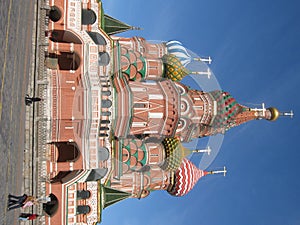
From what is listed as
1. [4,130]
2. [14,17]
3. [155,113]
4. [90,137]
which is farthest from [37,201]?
[14,17]

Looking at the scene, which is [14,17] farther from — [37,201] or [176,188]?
[176,188]

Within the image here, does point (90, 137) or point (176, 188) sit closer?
point (90, 137)

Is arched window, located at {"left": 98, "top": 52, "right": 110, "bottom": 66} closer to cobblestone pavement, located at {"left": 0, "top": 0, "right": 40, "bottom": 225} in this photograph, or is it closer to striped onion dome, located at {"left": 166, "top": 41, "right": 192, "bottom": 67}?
cobblestone pavement, located at {"left": 0, "top": 0, "right": 40, "bottom": 225}

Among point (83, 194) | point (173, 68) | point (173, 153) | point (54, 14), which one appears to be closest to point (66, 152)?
point (83, 194)

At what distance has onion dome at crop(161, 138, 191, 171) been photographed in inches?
827

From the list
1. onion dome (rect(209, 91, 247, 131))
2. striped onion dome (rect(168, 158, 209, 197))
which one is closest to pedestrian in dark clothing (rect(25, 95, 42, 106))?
onion dome (rect(209, 91, 247, 131))

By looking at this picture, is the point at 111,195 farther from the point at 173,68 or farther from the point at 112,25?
the point at 112,25

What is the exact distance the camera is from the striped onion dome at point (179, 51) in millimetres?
23281

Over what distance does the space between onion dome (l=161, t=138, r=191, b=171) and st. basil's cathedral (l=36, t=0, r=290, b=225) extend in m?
0.05

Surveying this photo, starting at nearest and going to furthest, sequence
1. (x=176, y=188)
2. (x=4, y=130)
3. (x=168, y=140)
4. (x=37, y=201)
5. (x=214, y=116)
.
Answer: (x=4, y=130) < (x=37, y=201) < (x=168, y=140) < (x=214, y=116) < (x=176, y=188)

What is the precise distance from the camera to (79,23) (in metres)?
25.6

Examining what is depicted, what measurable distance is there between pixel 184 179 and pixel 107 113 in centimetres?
1403

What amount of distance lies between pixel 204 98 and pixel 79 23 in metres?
7.93

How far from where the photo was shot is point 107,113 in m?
19.2
